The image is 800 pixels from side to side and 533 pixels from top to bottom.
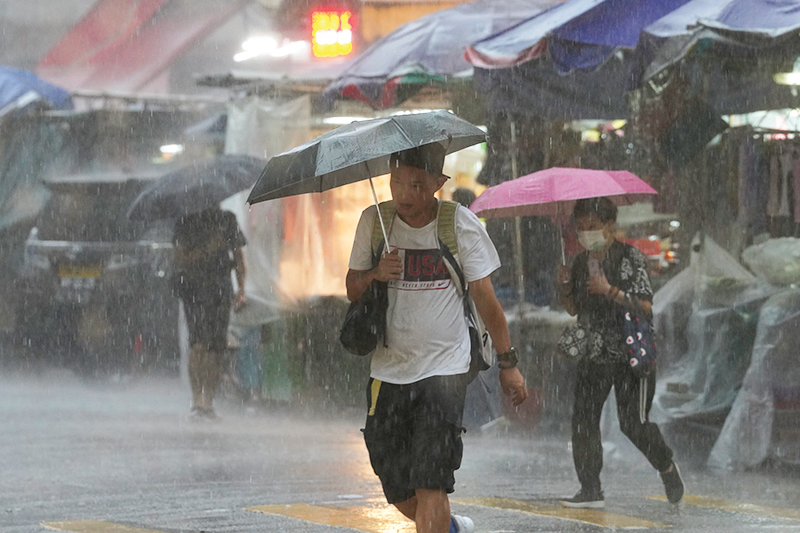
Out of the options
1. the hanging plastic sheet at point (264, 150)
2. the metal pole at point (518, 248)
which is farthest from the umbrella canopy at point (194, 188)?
the metal pole at point (518, 248)

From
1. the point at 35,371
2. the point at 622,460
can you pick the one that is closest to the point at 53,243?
the point at 35,371

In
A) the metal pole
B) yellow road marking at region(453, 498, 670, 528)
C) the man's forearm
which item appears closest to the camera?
the man's forearm

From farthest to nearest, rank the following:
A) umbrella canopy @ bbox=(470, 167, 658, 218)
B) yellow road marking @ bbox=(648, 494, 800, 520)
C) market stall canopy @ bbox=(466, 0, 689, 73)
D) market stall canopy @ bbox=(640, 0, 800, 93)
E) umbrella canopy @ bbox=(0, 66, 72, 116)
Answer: umbrella canopy @ bbox=(0, 66, 72, 116), market stall canopy @ bbox=(466, 0, 689, 73), market stall canopy @ bbox=(640, 0, 800, 93), umbrella canopy @ bbox=(470, 167, 658, 218), yellow road marking @ bbox=(648, 494, 800, 520)

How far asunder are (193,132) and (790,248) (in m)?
10.5

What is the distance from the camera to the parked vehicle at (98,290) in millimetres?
16688

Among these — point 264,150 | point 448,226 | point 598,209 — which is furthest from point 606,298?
point 264,150

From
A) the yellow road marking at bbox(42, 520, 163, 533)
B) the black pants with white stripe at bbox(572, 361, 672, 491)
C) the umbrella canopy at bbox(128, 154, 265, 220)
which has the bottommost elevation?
the yellow road marking at bbox(42, 520, 163, 533)

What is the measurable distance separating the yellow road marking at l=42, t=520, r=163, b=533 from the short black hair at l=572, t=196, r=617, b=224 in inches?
115

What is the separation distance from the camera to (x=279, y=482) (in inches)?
334

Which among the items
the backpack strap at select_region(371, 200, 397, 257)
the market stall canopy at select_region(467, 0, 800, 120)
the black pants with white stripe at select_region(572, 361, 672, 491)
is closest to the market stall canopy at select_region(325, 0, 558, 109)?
the market stall canopy at select_region(467, 0, 800, 120)

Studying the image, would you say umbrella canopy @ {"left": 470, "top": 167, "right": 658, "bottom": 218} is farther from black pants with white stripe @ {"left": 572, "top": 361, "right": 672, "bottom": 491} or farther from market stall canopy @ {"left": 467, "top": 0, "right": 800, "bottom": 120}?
market stall canopy @ {"left": 467, "top": 0, "right": 800, "bottom": 120}

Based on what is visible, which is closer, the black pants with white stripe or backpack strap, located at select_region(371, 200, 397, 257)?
backpack strap, located at select_region(371, 200, 397, 257)

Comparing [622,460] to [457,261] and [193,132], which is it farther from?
[193,132]

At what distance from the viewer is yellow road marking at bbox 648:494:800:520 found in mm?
7297
